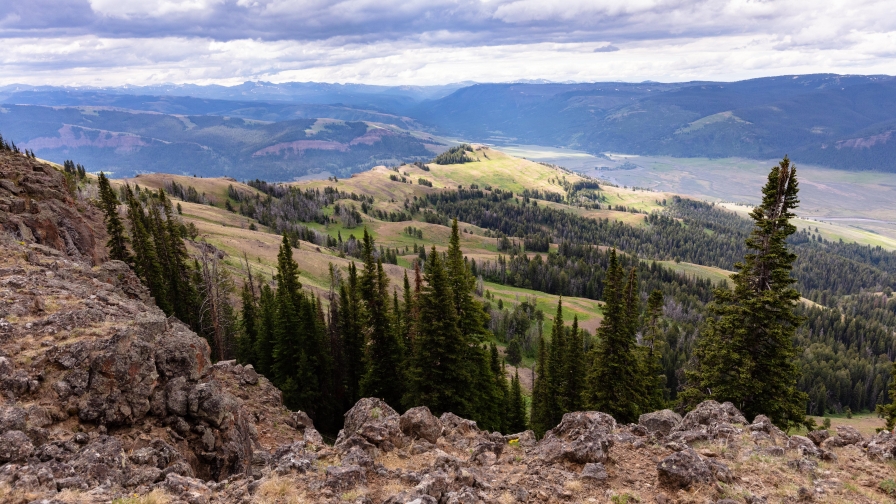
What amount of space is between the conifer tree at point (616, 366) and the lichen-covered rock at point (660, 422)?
1318cm

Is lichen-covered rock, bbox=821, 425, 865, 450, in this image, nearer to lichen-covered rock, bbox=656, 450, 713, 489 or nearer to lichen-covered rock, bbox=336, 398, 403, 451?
lichen-covered rock, bbox=656, 450, 713, 489

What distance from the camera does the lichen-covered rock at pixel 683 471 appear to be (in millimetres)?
14102

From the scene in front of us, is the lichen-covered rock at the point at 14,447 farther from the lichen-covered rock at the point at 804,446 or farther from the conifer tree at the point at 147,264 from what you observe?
the conifer tree at the point at 147,264

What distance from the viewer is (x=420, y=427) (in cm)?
1991

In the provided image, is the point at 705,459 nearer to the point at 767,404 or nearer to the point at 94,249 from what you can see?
the point at 767,404

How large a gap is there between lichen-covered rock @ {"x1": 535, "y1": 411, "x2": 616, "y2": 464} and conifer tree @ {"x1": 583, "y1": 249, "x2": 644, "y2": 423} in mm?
14931

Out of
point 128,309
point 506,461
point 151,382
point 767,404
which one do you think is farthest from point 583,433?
point 128,309

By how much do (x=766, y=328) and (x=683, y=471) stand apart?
16049mm

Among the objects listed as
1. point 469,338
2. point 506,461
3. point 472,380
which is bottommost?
point 472,380

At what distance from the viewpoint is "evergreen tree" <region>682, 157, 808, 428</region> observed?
25203 millimetres

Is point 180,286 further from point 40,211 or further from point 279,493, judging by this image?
point 279,493

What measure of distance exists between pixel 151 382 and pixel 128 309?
759 centimetres

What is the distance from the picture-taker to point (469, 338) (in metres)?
37.3

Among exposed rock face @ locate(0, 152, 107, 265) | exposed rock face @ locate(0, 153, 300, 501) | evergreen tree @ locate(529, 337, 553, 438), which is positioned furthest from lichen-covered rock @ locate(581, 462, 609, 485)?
exposed rock face @ locate(0, 152, 107, 265)
